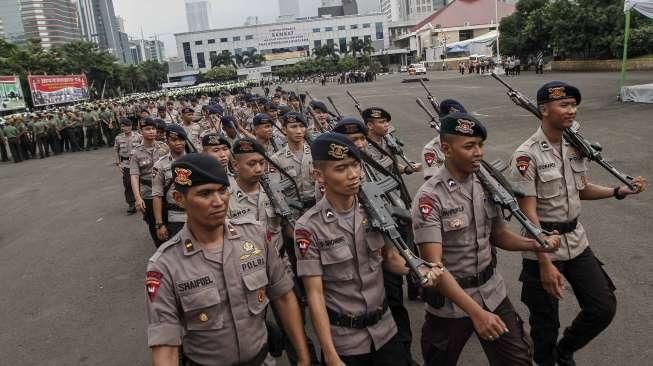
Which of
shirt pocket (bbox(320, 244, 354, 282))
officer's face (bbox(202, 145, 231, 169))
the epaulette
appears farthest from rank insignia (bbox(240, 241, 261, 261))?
officer's face (bbox(202, 145, 231, 169))

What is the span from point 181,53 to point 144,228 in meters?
142

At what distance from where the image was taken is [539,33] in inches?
1491

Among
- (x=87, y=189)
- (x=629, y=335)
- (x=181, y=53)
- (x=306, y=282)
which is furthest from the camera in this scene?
(x=181, y=53)

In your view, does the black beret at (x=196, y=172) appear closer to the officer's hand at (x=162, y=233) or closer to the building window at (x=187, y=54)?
the officer's hand at (x=162, y=233)

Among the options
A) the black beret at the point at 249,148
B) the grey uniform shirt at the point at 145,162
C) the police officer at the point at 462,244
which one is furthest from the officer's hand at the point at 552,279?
the grey uniform shirt at the point at 145,162

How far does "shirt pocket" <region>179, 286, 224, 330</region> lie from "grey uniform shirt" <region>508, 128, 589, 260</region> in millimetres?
2119

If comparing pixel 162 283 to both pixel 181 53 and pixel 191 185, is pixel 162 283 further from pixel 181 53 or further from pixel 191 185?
pixel 181 53

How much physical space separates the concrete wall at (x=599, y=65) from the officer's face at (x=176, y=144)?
30719 millimetres

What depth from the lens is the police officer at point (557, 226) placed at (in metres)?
3.41

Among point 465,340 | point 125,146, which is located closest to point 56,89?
point 125,146

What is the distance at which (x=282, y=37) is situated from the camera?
445ft

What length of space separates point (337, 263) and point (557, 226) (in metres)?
1.69

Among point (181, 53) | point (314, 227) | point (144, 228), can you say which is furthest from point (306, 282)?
point (181, 53)

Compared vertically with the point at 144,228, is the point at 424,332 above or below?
above
